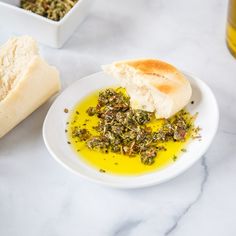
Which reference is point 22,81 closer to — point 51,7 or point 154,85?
point 154,85

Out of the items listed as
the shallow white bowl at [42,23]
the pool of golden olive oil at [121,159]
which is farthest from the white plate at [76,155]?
the shallow white bowl at [42,23]

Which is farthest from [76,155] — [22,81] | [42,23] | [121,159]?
[42,23]

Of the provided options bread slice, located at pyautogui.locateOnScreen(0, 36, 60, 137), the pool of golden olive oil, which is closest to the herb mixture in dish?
bread slice, located at pyautogui.locateOnScreen(0, 36, 60, 137)

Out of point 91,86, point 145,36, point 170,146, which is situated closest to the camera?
point 170,146

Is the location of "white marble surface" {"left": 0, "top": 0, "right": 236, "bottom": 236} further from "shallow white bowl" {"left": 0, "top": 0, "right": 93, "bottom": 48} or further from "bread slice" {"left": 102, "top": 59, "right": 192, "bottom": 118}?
"bread slice" {"left": 102, "top": 59, "right": 192, "bottom": 118}

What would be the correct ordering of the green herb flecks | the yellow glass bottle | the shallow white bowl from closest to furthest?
the green herb flecks → the yellow glass bottle → the shallow white bowl

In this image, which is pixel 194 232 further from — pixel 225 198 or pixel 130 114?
pixel 130 114

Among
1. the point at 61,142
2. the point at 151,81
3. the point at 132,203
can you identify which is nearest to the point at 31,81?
the point at 61,142
